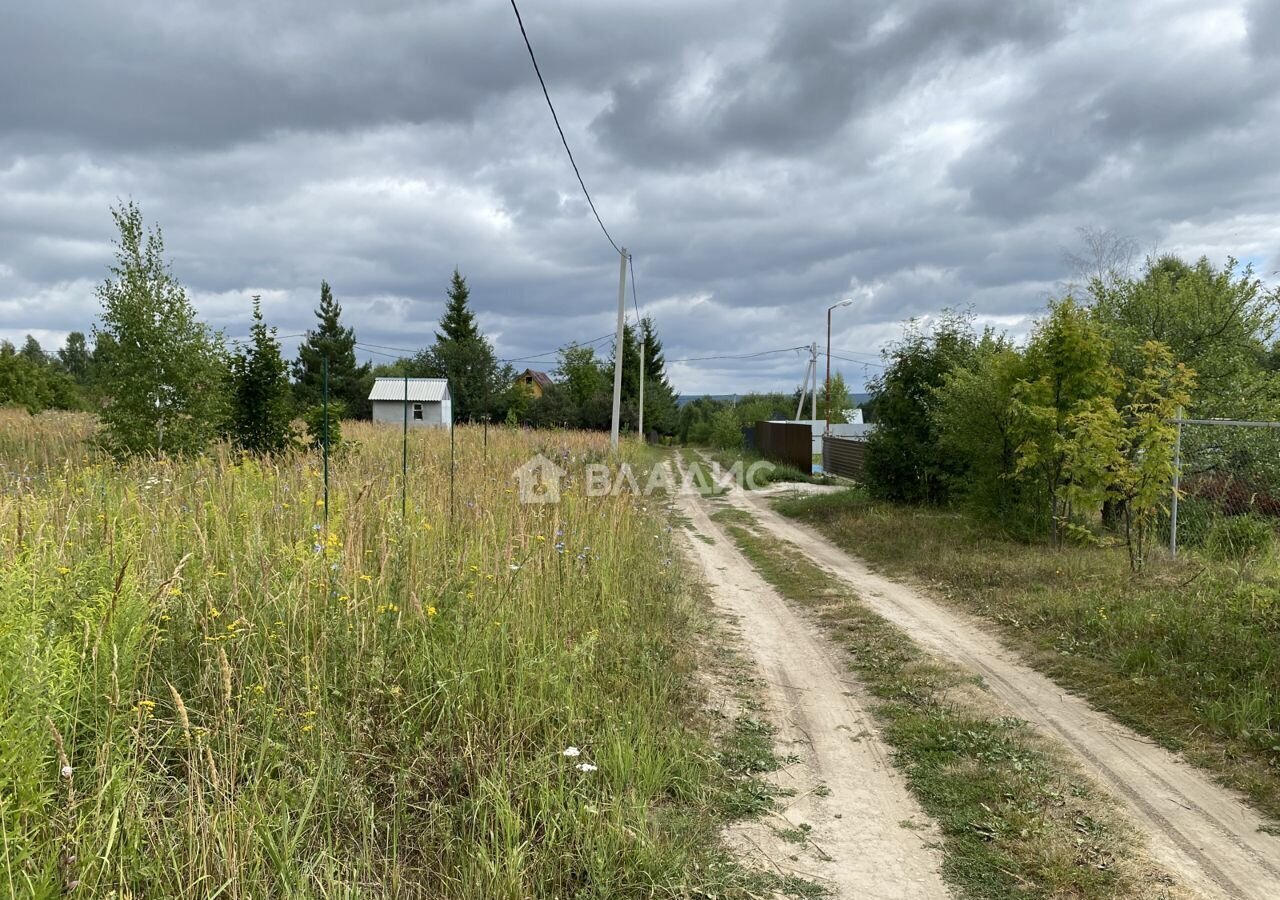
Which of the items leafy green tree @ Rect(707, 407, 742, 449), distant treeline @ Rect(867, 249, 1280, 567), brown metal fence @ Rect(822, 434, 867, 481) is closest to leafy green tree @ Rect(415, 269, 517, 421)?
leafy green tree @ Rect(707, 407, 742, 449)

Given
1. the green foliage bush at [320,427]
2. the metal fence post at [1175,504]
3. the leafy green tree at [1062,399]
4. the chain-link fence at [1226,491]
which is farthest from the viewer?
the green foliage bush at [320,427]

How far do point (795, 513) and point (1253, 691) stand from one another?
1115cm

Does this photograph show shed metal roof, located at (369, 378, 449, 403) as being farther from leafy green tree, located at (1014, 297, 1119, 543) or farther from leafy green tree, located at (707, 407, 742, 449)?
leafy green tree, located at (1014, 297, 1119, 543)

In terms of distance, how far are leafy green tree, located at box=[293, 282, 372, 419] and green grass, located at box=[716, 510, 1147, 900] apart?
51859mm

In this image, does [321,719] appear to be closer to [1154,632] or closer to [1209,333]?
[1154,632]

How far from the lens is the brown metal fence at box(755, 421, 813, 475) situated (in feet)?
88.8

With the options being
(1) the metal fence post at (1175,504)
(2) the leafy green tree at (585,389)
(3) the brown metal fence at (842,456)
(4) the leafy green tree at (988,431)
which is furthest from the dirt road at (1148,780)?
(2) the leafy green tree at (585,389)

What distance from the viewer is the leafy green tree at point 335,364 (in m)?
54.1

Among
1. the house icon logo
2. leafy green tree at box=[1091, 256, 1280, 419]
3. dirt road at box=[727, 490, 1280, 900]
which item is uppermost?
leafy green tree at box=[1091, 256, 1280, 419]

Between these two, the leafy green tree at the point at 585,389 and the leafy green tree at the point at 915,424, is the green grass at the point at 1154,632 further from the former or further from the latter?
the leafy green tree at the point at 585,389

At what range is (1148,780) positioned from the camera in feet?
12.8

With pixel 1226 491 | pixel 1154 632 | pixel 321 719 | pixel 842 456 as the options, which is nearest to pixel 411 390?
pixel 842 456

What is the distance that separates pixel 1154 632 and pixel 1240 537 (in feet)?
14.7

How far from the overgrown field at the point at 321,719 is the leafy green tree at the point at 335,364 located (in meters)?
50.9
